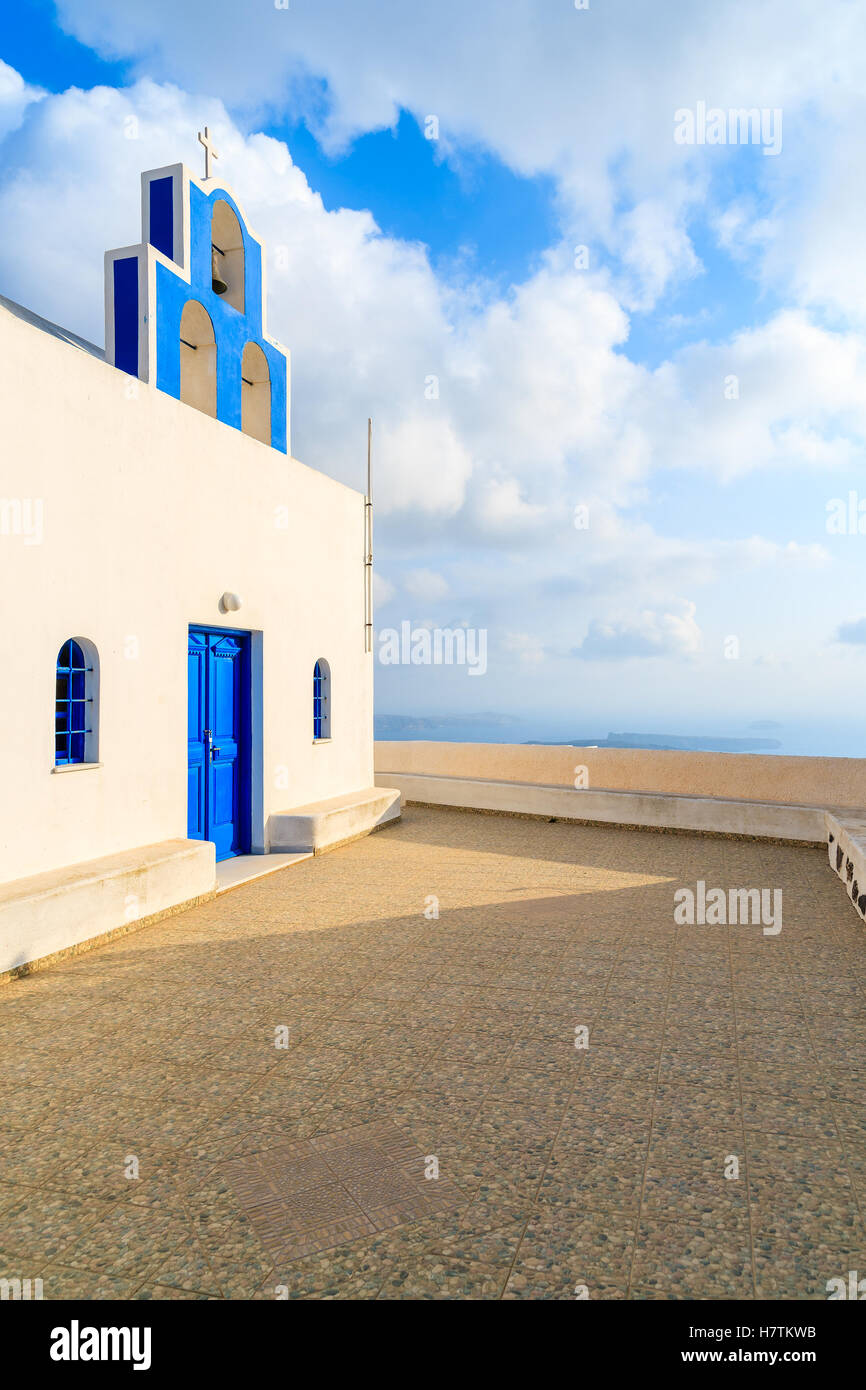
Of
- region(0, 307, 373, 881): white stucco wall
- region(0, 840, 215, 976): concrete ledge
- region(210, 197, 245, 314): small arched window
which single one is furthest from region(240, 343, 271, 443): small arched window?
region(0, 840, 215, 976): concrete ledge

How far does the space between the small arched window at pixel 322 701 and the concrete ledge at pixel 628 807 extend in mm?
2776

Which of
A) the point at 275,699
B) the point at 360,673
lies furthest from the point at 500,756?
the point at 275,699

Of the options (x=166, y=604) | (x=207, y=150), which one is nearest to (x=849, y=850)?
(x=166, y=604)

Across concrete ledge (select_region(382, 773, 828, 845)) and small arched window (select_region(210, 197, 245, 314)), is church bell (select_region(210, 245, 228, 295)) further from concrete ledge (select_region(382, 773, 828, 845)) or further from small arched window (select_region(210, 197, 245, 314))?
concrete ledge (select_region(382, 773, 828, 845))

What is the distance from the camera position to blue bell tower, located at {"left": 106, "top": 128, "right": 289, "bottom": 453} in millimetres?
6957

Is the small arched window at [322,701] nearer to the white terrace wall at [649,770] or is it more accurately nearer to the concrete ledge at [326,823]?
the concrete ledge at [326,823]

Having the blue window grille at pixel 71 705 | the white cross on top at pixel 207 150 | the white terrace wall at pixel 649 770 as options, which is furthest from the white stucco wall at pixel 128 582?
the white terrace wall at pixel 649 770

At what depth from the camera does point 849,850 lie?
22.5 feet

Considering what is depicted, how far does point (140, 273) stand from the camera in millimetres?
6973

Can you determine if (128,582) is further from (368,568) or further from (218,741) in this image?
(368,568)

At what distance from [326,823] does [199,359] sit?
16.7ft

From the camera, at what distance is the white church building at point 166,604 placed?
5371 millimetres
